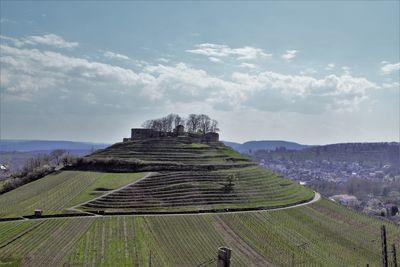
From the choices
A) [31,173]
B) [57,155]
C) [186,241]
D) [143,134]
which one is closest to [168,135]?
[143,134]

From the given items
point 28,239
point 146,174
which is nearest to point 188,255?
point 28,239

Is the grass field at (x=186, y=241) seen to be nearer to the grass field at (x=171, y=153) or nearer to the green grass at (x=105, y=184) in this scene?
the green grass at (x=105, y=184)

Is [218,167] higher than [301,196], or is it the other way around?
[218,167]

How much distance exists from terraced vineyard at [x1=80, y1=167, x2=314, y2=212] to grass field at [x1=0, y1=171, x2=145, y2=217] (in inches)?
135

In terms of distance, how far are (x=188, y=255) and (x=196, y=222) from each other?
1138 cm

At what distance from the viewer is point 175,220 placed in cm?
5631

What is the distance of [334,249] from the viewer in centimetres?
5447

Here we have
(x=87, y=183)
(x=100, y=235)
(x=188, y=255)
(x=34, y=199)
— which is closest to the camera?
(x=188, y=255)

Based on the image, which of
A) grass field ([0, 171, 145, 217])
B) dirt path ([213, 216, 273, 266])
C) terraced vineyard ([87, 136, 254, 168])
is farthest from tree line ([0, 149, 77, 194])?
dirt path ([213, 216, 273, 266])

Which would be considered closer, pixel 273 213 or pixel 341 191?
pixel 273 213

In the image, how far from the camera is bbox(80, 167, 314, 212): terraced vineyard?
202ft

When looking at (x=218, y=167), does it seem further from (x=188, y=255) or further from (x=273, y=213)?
(x=188, y=255)

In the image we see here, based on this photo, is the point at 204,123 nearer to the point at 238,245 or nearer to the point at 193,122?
the point at 193,122

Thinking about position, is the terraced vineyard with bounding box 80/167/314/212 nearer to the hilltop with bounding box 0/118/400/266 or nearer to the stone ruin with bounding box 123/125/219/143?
the hilltop with bounding box 0/118/400/266
